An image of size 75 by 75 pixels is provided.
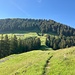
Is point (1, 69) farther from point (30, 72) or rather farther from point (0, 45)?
point (0, 45)

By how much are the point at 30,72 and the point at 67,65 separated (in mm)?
9651

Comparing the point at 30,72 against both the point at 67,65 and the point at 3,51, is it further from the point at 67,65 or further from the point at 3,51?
the point at 3,51

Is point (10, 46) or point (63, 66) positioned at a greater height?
point (10, 46)

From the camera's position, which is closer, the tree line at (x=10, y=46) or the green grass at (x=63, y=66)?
the green grass at (x=63, y=66)

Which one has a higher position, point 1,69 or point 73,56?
point 73,56

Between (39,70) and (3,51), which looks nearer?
(39,70)

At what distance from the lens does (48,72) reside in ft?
138

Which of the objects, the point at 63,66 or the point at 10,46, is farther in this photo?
the point at 10,46

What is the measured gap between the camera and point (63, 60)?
162 feet

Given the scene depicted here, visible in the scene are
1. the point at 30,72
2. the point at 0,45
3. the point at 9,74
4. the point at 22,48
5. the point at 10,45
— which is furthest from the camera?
the point at 22,48

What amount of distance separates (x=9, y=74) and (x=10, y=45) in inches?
3409

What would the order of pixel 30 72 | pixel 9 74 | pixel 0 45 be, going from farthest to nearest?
1. pixel 0 45
2. pixel 9 74
3. pixel 30 72

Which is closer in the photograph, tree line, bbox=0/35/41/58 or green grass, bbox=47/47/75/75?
green grass, bbox=47/47/75/75

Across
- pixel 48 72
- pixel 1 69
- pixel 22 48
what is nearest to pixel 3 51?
pixel 22 48
